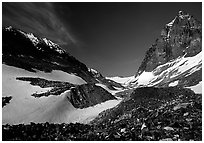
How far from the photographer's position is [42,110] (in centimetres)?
3825

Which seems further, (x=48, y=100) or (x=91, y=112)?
(x=48, y=100)

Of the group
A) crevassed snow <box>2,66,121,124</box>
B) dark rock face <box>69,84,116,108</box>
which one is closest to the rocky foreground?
crevassed snow <box>2,66,121,124</box>

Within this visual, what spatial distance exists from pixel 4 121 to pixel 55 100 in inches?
404

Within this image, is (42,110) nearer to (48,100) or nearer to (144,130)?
(48,100)

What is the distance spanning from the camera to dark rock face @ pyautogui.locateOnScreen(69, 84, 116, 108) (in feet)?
153

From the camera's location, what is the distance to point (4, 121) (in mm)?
34312

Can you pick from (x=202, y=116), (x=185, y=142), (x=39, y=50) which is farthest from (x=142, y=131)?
(x=39, y=50)

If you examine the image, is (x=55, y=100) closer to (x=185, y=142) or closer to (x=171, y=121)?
(x=171, y=121)

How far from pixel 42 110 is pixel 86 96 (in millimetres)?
13873

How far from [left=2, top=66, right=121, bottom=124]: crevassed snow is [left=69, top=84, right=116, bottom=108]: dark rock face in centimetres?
142

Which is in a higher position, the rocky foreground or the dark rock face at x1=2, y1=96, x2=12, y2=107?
the dark rock face at x1=2, y1=96, x2=12, y2=107

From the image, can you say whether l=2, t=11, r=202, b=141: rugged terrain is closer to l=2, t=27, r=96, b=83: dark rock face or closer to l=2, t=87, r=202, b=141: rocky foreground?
l=2, t=87, r=202, b=141: rocky foreground

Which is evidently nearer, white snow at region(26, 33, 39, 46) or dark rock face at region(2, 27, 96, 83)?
dark rock face at region(2, 27, 96, 83)

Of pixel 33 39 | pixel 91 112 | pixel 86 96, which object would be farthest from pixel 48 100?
pixel 33 39
